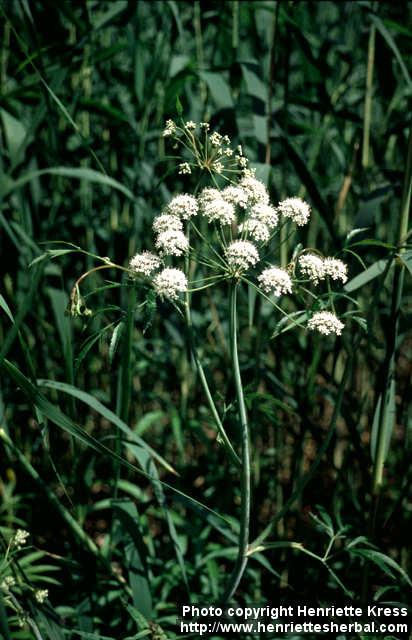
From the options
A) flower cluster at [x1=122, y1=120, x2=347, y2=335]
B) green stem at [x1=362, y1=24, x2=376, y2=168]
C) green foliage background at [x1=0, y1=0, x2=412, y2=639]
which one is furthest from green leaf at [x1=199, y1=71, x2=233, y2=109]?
flower cluster at [x1=122, y1=120, x2=347, y2=335]

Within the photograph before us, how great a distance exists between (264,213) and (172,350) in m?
2.01

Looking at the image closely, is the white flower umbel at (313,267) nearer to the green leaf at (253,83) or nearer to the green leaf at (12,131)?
the green leaf at (253,83)

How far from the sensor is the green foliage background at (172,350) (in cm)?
199

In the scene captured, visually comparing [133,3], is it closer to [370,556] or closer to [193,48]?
[193,48]

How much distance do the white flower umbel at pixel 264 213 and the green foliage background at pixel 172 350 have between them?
0.39 metres

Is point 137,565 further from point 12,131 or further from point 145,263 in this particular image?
point 12,131

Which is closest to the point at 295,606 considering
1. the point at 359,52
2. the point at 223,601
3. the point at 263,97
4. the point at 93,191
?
the point at 223,601

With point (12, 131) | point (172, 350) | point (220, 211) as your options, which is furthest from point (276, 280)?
point (172, 350)

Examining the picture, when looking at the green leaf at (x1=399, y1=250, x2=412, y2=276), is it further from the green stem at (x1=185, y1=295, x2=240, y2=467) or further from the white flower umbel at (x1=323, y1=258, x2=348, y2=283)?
the green stem at (x1=185, y1=295, x2=240, y2=467)

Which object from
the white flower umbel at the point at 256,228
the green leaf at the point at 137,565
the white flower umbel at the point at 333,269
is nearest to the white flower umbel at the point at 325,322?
the white flower umbel at the point at 333,269

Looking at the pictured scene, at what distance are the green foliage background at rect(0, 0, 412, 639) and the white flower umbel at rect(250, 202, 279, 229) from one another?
1.27 feet

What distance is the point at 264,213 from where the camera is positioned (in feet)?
4.78

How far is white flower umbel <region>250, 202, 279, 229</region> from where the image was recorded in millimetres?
1456

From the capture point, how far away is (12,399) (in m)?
2.96
